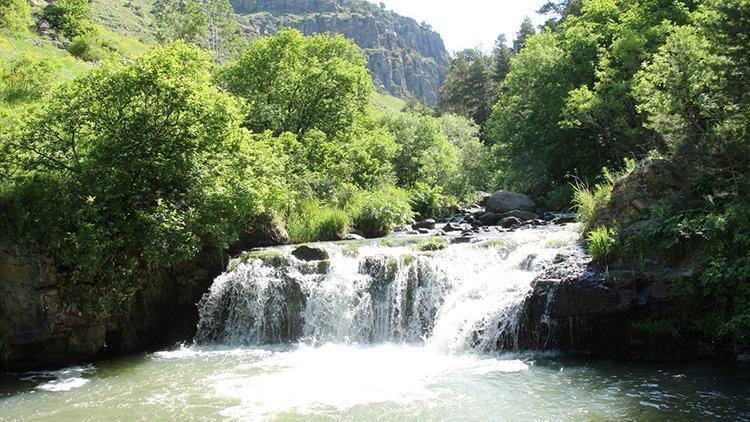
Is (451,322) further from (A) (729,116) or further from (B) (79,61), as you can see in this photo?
(B) (79,61)

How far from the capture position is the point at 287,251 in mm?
15367

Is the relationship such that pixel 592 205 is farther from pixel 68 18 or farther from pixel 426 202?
pixel 68 18

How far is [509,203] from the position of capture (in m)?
27.0

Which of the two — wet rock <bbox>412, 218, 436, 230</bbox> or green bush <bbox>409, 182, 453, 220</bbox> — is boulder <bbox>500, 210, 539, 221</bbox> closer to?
wet rock <bbox>412, 218, 436, 230</bbox>

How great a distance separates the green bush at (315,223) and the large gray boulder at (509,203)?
9.44 meters

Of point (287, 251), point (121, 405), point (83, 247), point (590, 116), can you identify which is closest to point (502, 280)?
point (287, 251)

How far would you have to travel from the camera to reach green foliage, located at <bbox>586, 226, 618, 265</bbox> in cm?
1188

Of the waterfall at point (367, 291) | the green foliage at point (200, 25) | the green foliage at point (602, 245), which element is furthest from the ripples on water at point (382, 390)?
the green foliage at point (200, 25)

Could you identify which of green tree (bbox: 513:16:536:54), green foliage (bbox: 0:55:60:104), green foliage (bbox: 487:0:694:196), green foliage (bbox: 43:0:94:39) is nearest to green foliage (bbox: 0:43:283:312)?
green foliage (bbox: 0:55:60:104)

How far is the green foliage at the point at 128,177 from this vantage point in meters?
12.1

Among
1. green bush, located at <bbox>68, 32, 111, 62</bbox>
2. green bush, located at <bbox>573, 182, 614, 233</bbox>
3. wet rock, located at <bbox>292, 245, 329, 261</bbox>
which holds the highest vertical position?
green bush, located at <bbox>68, 32, 111, 62</bbox>

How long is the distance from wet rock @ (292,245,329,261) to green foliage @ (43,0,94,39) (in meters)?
30.1

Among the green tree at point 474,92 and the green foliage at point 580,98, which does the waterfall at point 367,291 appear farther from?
the green tree at point 474,92

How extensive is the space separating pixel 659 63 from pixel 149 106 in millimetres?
12148
